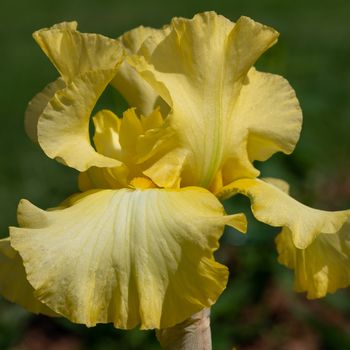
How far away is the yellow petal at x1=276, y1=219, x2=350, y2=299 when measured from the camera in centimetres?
155

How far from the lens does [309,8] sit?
10773 millimetres

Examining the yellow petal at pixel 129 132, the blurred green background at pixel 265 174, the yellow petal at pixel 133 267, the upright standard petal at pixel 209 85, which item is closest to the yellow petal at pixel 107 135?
the yellow petal at pixel 129 132

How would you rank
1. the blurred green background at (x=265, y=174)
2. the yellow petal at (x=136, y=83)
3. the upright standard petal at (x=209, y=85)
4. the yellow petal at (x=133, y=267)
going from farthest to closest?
the blurred green background at (x=265, y=174), the yellow petal at (x=136, y=83), the upright standard petal at (x=209, y=85), the yellow petal at (x=133, y=267)

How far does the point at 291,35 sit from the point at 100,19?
117 inches

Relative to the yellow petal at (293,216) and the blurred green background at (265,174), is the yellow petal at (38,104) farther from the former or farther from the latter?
the blurred green background at (265,174)

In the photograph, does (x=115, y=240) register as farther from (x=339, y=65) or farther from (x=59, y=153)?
(x=339, y=65)

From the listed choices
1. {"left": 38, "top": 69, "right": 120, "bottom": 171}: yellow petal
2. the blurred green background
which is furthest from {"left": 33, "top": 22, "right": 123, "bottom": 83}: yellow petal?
the blurred green background

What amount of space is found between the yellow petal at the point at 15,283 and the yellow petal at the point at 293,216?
1.46 feet

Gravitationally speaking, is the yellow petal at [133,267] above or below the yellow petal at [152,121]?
below

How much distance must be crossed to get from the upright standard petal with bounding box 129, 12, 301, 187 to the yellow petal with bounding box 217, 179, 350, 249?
0.29 feet

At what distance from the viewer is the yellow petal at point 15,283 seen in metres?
1.59

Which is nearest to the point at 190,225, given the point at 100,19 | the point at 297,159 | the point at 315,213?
the point at 315,213

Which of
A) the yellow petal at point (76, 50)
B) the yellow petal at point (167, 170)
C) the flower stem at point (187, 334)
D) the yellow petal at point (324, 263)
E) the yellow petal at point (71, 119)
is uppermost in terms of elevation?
the yellow petal at point (76, 50)

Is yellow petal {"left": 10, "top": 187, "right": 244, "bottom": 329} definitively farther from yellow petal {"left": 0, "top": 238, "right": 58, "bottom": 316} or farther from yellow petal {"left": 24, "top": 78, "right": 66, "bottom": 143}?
yellow petal {"left": 24, "top": 78, "right": 66, "bottom": 143}
